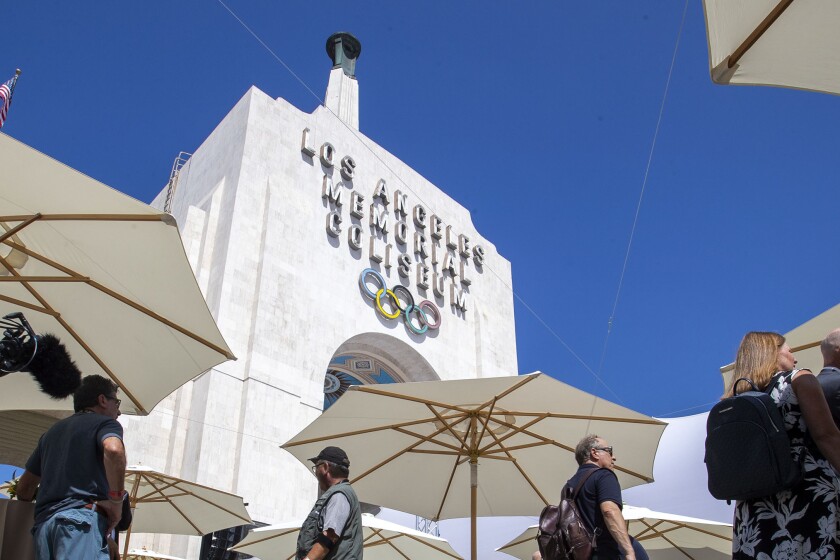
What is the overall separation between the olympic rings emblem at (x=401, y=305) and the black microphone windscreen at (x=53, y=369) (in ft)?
53.3

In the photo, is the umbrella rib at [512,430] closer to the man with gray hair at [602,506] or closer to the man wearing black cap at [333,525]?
the man with gray hair at [602,506]

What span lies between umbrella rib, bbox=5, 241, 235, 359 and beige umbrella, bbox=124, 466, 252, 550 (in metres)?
4.82

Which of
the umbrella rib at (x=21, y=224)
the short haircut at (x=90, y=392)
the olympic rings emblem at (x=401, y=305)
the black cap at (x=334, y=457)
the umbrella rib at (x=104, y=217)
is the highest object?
the olympic rings emblem at (x=401, y=305)

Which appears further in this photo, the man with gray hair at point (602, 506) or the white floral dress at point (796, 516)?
the man with gray hair at point (602, 506)

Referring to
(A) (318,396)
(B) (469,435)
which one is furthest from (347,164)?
(B) (469,435)

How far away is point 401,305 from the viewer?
22.2 meters

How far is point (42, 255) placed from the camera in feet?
14.9

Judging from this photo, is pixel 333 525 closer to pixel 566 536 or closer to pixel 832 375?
pixel 566 536

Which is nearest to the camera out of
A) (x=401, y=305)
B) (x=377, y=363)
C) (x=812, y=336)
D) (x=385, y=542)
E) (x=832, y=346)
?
(x=832, y=346)

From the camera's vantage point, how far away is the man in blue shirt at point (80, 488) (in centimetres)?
324

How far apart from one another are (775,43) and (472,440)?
434cm

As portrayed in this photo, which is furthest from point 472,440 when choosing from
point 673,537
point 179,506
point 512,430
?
point 179,506

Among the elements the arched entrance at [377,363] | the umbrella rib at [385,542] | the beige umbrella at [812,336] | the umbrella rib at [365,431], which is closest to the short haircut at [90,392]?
the umbrella rib at [365,431]

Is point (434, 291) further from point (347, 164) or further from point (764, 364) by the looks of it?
point (764, 364)
